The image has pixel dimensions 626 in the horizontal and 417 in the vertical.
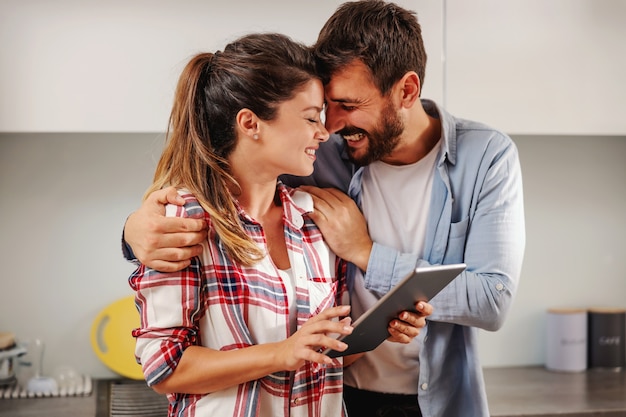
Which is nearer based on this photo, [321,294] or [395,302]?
[395,302]

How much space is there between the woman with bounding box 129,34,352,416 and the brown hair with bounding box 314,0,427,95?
0.09m

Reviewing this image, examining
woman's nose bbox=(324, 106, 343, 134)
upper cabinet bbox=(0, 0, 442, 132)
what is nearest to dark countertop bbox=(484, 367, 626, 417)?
woman's nose bbox=(324, 106, 343, 134)

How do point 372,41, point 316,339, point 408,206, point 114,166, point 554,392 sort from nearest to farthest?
point 316,339 → point 372,41 → point 408,206 → point 554,392 → point 114,166

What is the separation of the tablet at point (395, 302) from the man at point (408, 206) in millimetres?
196

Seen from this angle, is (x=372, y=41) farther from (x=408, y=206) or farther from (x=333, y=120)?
(x=408, y=206)

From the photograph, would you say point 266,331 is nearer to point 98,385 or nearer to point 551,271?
point 98,385

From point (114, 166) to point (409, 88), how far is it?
1.29m

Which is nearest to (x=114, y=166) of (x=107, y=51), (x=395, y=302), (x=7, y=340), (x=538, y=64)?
(x=107, y=51)

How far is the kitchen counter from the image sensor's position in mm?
2436

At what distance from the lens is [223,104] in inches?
63.6

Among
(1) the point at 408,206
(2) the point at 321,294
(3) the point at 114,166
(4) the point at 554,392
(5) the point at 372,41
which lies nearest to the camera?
(2) the point at 321,294

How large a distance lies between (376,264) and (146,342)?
495 millimetres

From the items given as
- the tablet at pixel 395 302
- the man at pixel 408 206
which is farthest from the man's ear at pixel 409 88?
the tablet at pixel 395 302

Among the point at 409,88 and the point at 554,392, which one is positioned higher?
the point at 409,88
